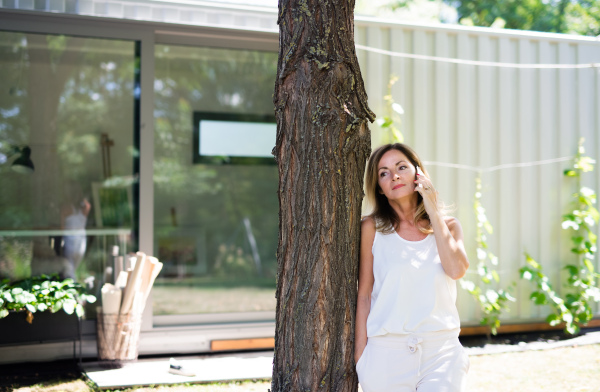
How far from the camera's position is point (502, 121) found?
5684 mm

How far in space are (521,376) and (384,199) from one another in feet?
7.66

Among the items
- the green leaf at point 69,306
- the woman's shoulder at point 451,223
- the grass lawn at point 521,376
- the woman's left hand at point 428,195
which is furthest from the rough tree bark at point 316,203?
the green leaf at point 69,306

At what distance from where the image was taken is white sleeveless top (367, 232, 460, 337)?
237 centimetres

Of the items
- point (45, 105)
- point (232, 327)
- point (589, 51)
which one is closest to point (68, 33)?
point (45, 105)

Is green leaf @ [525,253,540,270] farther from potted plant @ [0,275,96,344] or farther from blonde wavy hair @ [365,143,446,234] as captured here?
potted plant @ [0,275,96,344]

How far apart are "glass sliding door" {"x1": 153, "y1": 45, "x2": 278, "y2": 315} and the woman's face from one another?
16.3 ft

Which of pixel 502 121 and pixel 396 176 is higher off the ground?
pixel 502 121

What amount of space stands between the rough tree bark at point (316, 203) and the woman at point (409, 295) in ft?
0.31

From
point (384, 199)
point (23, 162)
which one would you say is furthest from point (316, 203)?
point (23, 162)

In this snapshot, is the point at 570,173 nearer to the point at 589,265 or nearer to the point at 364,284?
the point at 589,265

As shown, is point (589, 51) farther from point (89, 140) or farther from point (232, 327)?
point (89, 140)

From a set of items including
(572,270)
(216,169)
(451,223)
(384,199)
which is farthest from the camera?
(216,169)

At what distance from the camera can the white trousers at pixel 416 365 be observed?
233 cm

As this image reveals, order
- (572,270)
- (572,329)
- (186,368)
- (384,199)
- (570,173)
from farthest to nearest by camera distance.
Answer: (570,173) → (572,270) → (572,329) → (186,368) → (384,199)
